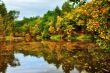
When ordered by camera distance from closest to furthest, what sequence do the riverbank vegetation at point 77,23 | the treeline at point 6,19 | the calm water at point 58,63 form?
the riverbank vegetation at point 77,23 → the calm water at point 58,63 → the treeline at point 6,19

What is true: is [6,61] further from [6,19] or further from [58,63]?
[6,19]

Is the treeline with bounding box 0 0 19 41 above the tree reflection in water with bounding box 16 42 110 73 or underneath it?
above

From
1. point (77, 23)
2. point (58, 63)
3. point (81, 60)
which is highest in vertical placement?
point (77, 23)

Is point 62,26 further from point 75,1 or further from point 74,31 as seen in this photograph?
point 75,1

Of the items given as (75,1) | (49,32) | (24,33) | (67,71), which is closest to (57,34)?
(49,32)

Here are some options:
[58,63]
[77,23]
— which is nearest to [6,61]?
[58,63]

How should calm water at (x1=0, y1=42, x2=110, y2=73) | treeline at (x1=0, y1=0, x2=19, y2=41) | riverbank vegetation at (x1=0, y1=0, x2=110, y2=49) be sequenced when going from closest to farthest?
riverbank vegetation at (x1=0, y1=0, x2=110, y2=49) → calm water at (x1=0, y1=42, x2=110, y2=73) → treeline at (x1=0, y1=0, x2=19, y2=41)

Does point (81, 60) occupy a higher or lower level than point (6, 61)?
higher

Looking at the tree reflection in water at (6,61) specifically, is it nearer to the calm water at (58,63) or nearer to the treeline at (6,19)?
the calm water at (58,63)

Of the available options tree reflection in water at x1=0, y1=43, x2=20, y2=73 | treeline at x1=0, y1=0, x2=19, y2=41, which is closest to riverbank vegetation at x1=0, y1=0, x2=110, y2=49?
treeline at x1=0, y1=0, x2=19, y2=41

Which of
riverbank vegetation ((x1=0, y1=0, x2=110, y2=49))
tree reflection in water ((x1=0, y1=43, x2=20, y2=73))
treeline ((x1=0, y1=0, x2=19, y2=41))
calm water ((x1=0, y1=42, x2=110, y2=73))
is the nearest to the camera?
riverbank vegetation ((x1=0, y1=0, x2=110, y2=49))

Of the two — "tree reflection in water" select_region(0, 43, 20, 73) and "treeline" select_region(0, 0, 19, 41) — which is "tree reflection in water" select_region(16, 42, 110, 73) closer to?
"tree reflection in water" select_region(0, 43, 20, 73)

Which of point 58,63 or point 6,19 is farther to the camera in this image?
point 6,19

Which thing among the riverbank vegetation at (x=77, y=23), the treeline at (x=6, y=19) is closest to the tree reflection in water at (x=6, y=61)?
the riverbank vegetation at (x=77, y=23)
